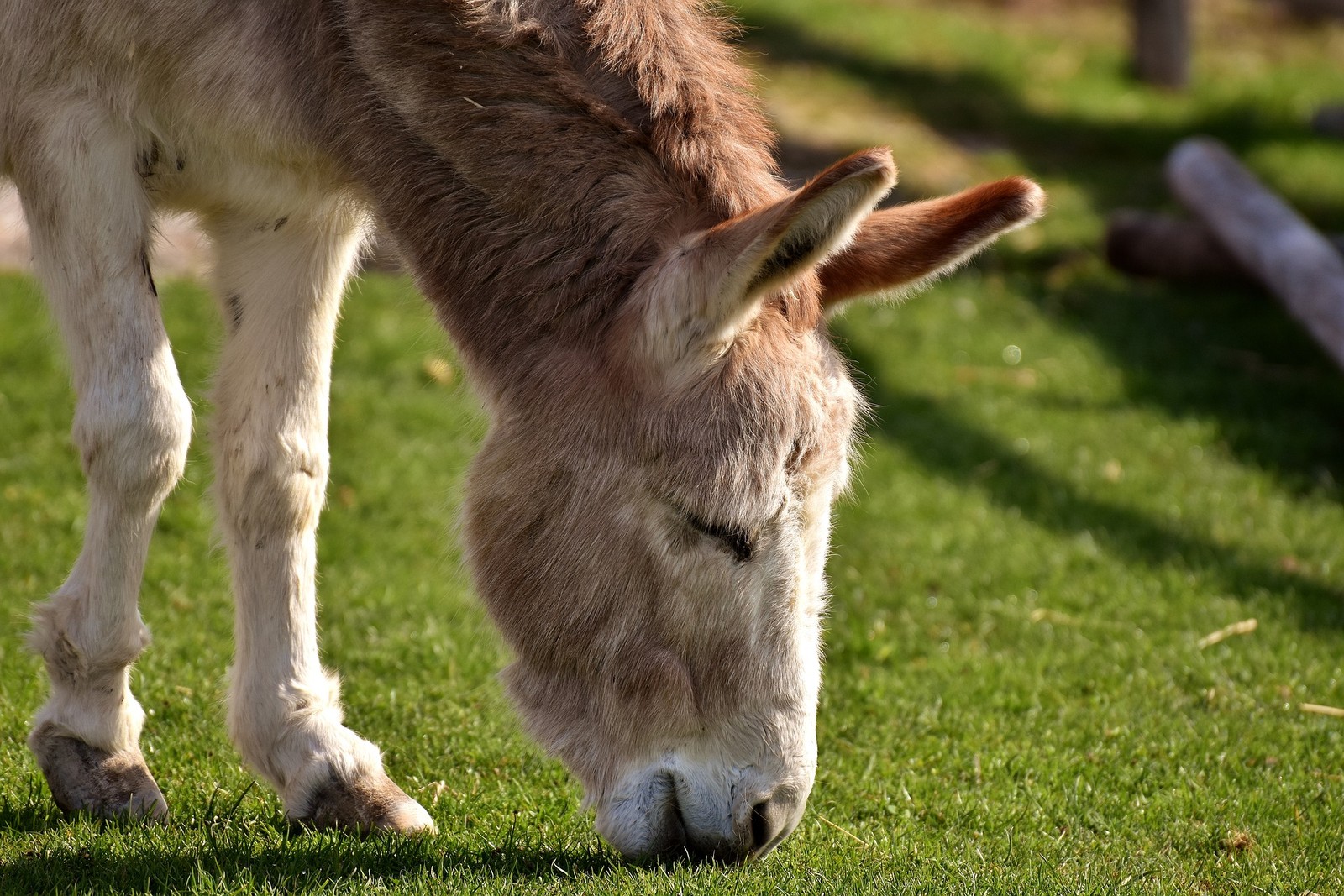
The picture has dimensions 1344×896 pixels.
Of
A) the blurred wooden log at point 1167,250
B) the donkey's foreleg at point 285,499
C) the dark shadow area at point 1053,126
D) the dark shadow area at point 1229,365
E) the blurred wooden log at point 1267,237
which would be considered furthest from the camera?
the dark shadow area at point 1053,126

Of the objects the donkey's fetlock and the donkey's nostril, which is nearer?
the donkey's nostril

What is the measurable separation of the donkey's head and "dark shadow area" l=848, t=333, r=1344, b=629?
2468 millimetres

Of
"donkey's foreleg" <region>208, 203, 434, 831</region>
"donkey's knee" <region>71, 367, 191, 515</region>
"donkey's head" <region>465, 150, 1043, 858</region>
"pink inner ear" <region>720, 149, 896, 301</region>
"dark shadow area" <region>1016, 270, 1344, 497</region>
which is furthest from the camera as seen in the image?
"dark shadow area" <region>1016, 270, 1344, 497</region>

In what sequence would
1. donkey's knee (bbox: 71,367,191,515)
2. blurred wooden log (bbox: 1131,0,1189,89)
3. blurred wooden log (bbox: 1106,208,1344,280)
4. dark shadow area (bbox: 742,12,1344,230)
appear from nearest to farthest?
1. donkey's knee (bbox: 71,367,191,515)
2. blurred wooden log (bbox: 1106,208,1344,280)
3. dark shadow area (bbox: 742,12,1344,230)
4. blurred wooden log (bbox: 1131,0,1189,89)

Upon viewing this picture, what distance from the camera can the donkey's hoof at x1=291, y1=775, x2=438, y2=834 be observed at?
3.23m

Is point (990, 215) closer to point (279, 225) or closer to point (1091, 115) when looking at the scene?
point (279, 225)

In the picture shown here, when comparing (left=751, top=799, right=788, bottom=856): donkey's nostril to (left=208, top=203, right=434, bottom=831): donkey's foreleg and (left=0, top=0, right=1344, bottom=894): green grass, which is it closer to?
(left=0, top=0, right=1344, bottom=894): green grass

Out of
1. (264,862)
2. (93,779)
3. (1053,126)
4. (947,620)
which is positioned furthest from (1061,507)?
(1053,126)

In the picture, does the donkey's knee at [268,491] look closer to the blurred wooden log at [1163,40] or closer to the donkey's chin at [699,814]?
the donkey's chin at [699,814]

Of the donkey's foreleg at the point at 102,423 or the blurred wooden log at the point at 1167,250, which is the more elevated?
the donkey's foreleg at the point at 102,423

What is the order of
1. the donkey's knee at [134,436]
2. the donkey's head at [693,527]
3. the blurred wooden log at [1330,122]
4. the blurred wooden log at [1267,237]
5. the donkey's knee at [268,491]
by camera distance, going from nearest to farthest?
the donkey's head at [693,527] → the donkey's knee at [134,436] → the donkey's knee at [268,491] → the blurred wooden log at [1267,237] → the blurred wooden log at [1330,122]

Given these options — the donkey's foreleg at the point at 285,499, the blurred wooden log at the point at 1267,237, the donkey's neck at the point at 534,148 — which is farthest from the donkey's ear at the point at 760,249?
the blurred wooden log at the point at 1267,237

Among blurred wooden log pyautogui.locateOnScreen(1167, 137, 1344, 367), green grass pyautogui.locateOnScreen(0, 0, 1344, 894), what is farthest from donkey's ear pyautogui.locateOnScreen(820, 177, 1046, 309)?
blurred wooden log pyautogui.locateOnScreen(1167, 137, 1344, 367)

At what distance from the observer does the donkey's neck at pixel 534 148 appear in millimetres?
2928
